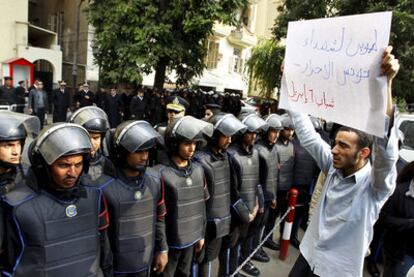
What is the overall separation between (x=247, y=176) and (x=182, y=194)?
1.09 meters

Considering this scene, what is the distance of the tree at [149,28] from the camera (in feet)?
36.4

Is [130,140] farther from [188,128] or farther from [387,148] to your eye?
[387,148]

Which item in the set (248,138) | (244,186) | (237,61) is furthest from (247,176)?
(237,61)

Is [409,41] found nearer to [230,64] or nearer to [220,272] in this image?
[220,272]

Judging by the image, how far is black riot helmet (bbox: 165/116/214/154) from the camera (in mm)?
2939

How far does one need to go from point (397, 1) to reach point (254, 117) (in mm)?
7901

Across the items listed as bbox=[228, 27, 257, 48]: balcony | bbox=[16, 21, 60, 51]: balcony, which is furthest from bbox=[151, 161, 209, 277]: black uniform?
bbox=[228, 27, 257, 48]: balcony

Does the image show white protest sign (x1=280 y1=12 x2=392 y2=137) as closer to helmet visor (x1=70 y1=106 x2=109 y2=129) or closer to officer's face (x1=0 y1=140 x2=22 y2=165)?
helmet visor (x1=70 y1=106 x2=109 y2=129)

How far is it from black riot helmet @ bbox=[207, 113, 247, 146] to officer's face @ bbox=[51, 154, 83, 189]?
1.64m

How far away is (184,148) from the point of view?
295 centimetres

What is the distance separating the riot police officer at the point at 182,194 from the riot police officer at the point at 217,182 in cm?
28

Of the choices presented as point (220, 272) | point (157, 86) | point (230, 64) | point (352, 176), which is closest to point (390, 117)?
point (352, 176)

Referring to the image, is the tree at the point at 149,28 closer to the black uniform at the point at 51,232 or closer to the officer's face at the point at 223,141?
the officer's face at the point at 223,141

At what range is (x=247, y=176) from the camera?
149 inches
